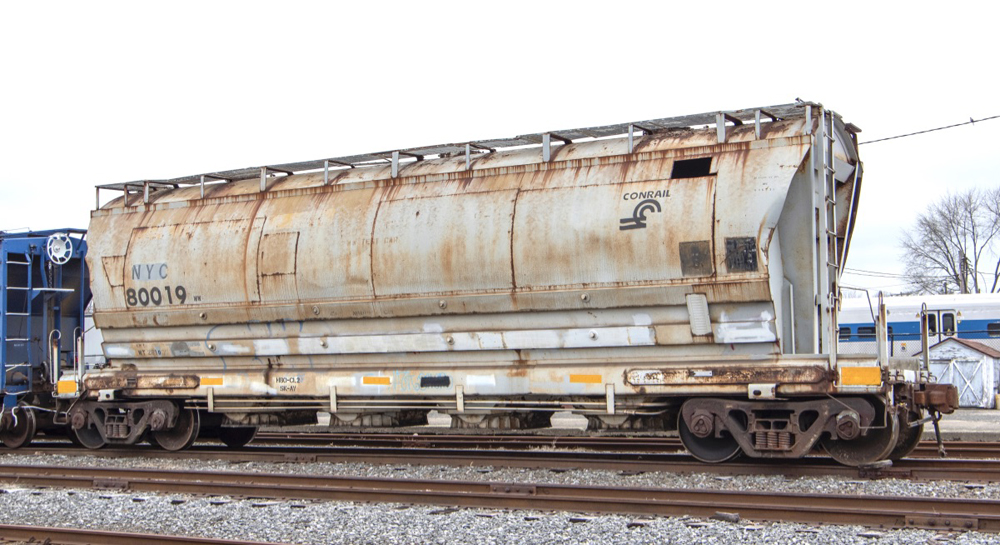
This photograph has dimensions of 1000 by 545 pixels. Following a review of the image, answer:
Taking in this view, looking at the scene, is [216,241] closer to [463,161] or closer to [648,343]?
[463,161]

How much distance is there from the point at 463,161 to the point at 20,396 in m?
8.10

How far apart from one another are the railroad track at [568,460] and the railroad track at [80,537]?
462 cm

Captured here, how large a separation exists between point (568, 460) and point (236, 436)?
19.5 feet

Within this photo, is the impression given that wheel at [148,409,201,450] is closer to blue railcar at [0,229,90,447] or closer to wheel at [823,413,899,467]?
blue railcar at [0,229,90,447]

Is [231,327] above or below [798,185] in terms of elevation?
below

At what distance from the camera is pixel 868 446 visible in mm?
9891

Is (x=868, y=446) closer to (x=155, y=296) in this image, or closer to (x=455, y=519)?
(x=455, y=519)

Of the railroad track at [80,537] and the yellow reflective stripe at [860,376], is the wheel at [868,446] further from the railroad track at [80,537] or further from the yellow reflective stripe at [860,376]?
the railroad track at [80,537]

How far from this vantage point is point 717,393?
1011 cm

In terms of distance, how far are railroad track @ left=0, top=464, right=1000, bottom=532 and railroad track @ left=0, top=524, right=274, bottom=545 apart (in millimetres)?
2096

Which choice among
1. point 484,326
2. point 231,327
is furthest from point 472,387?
point 231,327

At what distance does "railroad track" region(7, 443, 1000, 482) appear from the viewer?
980cm

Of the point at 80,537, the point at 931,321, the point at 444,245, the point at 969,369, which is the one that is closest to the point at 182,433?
the point at 444,245

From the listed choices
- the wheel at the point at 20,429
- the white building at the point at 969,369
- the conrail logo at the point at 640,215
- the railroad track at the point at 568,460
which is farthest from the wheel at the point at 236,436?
the white building at the point at 969,369
